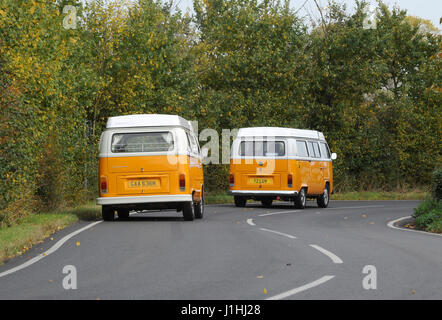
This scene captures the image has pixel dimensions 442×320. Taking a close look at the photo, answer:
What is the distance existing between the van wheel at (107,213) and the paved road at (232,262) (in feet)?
2.32

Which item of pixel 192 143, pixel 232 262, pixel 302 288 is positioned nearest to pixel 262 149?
pixel 192 143

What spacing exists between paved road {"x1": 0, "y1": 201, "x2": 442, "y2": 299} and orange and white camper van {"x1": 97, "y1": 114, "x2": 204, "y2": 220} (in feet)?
1.87

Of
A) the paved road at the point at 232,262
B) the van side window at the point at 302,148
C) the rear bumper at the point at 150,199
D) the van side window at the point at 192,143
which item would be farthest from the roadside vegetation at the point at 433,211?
the van side window at the point at 192,143

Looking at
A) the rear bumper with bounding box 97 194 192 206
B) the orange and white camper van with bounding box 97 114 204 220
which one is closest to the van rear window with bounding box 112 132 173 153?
the orange and white camper van with bounding box 97 114 204 220

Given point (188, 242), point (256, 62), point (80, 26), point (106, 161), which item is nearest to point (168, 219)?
point (106, 161)

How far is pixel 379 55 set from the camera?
3847cm

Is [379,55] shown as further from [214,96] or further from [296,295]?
[296,295]

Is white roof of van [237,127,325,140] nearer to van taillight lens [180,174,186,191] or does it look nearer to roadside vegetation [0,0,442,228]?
roadside vegetation [0,0,442,228]

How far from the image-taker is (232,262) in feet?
35.1

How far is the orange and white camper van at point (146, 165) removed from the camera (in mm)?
17141

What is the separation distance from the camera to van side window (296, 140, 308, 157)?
23748 mm

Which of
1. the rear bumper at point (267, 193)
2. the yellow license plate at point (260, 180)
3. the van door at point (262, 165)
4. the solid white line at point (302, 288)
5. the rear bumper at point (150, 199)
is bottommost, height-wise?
the solid white line at point (302, 288)

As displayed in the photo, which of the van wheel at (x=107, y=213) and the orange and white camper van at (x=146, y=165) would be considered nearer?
the orange and white camper van at (x=146, y=165)

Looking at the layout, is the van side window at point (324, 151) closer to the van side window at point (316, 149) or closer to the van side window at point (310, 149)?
the van side window at point (316, 149)
